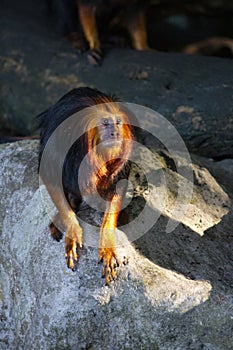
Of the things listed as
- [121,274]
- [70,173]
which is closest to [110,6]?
[70,173]

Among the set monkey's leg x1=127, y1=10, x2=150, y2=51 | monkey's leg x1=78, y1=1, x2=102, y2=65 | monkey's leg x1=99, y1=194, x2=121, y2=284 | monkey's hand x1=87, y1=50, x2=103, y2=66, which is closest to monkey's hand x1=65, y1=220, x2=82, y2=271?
monkey's leg x1=99, y1=194, x2=121, y2=284

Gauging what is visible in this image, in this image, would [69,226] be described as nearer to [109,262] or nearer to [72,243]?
[72,243]

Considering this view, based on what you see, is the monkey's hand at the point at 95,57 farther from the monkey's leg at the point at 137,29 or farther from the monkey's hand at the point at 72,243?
the monkey's hand at the point at 72,243

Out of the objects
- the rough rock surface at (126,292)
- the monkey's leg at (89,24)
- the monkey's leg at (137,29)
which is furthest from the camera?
the monkey's leg at (137,29)

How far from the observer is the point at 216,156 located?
4.80 metres

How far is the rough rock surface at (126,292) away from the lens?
3.05 meters

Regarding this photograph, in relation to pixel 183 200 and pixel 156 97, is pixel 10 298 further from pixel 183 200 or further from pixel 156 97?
pixel 156 97

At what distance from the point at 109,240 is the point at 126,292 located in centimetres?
30

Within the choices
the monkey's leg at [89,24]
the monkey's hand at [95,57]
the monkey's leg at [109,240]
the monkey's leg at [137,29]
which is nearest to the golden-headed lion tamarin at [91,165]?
the monkey's leg at [109,240]

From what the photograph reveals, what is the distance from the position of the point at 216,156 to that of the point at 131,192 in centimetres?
136

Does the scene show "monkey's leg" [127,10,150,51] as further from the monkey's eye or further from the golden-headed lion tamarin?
the monkey's eye

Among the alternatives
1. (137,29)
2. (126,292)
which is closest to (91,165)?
(126,292)

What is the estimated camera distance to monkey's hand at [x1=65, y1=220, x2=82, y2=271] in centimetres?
324

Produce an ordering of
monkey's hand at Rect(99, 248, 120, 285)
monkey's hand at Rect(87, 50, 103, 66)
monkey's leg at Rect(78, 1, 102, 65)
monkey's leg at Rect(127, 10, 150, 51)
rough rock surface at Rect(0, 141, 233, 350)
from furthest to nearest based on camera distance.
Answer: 1. monkey's leg at Rect(127, 10, 150, 51)
2. monkey's leg at Rect(78, 1, 102, 65)
3. monkey's hand at Rect(87, 50, 103, 66)
4. monkey's hand at Rect(99, 248, 120, 285)
5. rough rock surface at Rect(0, 141, 233, 350)
